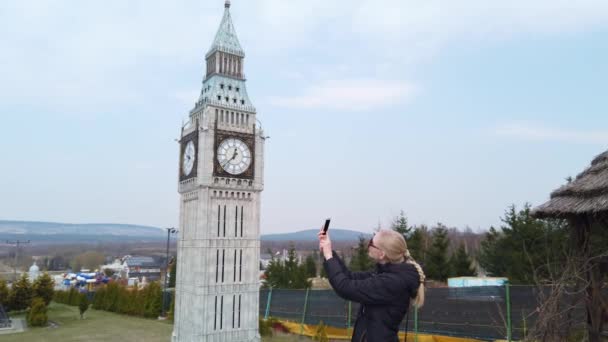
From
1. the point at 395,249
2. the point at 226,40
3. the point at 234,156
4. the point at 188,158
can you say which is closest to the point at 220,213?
the point at 234,156

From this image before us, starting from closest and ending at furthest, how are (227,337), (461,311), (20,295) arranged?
1. (461,311)
2. (227,337)
3. (20,295)

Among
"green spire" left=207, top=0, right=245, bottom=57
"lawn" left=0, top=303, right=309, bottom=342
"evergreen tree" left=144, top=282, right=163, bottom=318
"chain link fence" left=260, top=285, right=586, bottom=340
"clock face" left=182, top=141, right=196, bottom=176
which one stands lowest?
"lawn" left=0, top=303, right=309, bottom=342

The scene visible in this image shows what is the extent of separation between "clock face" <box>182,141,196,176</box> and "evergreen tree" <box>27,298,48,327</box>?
50.1ft

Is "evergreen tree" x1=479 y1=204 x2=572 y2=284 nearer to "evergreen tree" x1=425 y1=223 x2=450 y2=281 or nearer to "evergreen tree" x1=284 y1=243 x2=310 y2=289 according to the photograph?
"evergreen tree" x1=425 y1=223 x2=450 y2=281

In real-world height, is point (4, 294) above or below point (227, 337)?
above

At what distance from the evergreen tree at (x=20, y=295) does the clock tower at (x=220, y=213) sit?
18.3 metres

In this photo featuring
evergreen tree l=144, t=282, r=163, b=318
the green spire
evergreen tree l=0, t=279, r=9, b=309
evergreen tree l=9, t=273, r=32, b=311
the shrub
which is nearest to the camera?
the shrub

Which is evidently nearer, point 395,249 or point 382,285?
point 382,285

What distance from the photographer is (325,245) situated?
→ 11.6 feet

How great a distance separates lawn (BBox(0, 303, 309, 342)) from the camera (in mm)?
25859

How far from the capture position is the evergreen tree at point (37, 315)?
30.9 metres

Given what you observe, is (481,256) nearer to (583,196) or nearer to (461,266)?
(461,266)

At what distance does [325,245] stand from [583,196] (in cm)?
598

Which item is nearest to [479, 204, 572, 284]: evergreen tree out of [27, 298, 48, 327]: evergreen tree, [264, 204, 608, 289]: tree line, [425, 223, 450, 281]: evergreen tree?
[264, 204, 608, 289]: tree line
